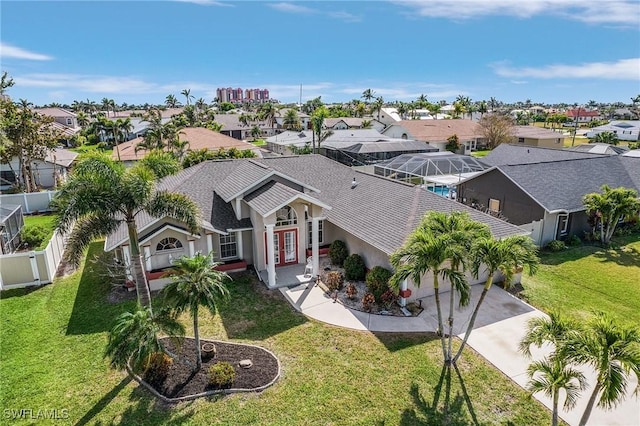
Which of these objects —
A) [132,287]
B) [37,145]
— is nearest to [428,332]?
[132,287]

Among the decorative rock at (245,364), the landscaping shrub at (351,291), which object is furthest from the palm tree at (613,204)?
the decorative rock at (245,364)

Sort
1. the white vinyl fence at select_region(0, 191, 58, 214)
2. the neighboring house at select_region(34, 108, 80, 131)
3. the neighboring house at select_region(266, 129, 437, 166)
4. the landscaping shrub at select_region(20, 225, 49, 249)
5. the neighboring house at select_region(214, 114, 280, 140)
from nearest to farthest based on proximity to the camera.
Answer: the landscaping shrub at select_region(20, 225, 49, 249) → the white vinyl fence at select_region(0, 191, 58, 214) → the neighboring house at select_region(266, 129, 437, 166) → the neighboring house at select_region(214, 114, 280, 140) → the neighboring house at select_region(34, 108, 80, 131)

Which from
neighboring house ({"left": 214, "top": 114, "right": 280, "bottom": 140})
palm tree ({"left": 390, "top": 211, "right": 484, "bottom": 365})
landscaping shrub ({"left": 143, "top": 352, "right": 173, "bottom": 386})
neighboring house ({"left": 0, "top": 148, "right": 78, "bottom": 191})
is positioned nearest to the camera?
palm tree ({"left": 390, "top": 211, "right": 484, "bottom": 365})

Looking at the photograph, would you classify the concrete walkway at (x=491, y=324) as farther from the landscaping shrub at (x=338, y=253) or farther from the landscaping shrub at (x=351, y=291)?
the landscaping shrub at (x=338, y=253)

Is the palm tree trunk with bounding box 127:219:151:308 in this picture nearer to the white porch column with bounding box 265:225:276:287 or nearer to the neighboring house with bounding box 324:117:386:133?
the white porch column with bounding box 265:225:276:287

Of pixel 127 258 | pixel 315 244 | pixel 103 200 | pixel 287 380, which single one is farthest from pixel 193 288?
pixel 127 258

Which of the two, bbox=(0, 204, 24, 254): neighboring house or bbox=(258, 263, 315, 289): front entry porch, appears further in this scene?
bbox=(0, 204, 24, 254): neighboring house

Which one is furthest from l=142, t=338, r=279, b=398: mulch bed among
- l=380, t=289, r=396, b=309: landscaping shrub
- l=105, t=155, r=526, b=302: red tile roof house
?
l=380, t=289, r=396, b=309: landscaping shrub
